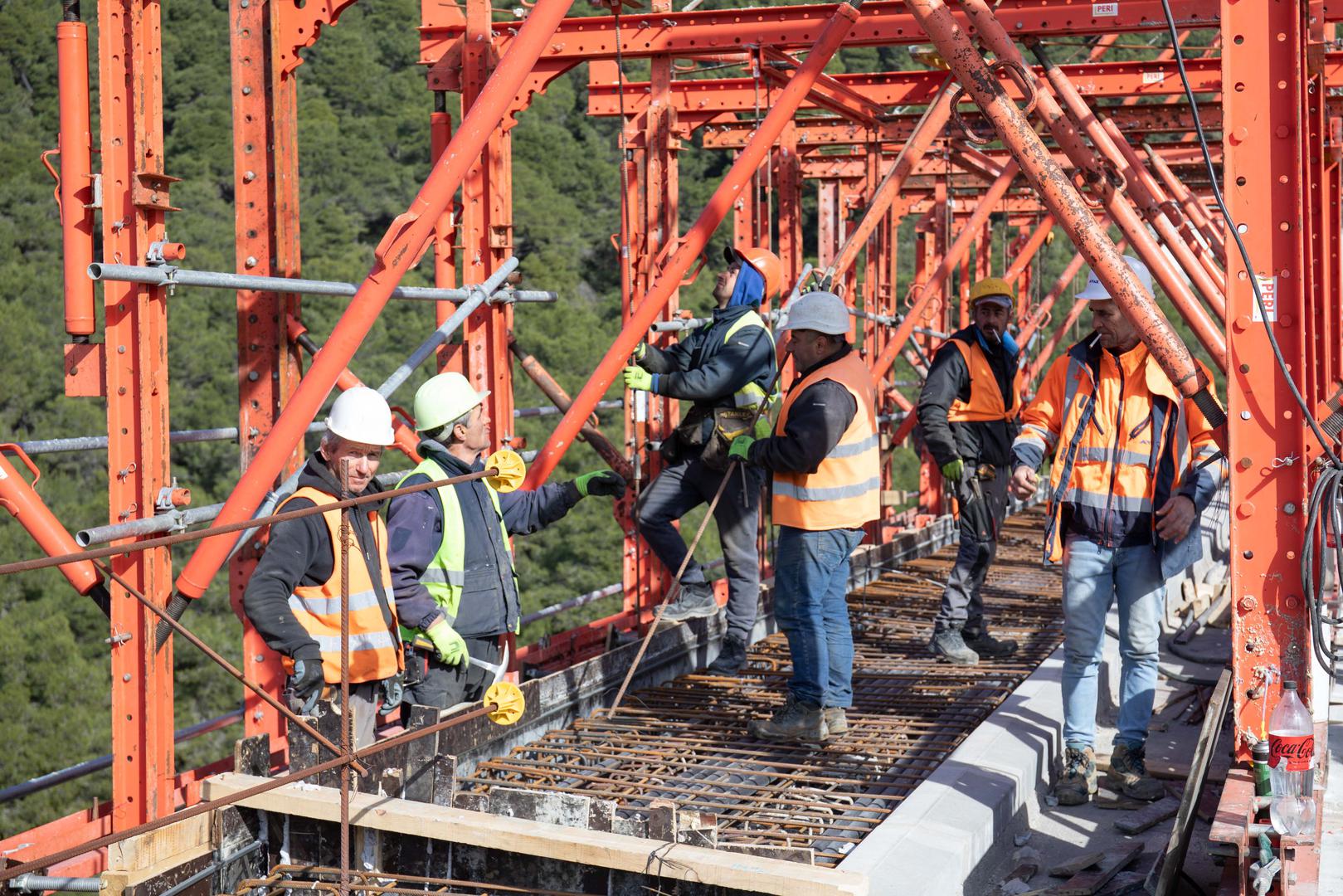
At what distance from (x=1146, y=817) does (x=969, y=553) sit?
94.2 inches

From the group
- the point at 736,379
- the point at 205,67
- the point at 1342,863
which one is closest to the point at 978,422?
the point at 736,379

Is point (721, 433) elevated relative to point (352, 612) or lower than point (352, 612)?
elevated

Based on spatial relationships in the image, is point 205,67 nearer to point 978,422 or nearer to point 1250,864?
point 978,422

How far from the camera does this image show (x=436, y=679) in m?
5.59

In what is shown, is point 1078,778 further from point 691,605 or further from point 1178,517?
point 691,605

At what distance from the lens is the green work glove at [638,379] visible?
289 inches

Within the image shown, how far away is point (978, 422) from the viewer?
26.6 ft

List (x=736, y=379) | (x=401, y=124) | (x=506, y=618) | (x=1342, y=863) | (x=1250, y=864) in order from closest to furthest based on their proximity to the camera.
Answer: (x=1250, y=864) → (x=1342, y=863) → (x=506, y=618) → (x=736, y=379) → (x=401, y=124)

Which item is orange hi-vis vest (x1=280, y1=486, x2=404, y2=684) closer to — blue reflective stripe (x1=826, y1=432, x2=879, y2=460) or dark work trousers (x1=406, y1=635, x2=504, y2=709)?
dark work trousers (x1=406, y1=635, x2=504, y2=709)

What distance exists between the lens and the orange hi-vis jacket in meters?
5.65

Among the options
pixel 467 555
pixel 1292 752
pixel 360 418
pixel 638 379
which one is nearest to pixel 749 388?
pixel 638 379

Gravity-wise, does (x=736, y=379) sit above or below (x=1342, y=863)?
above

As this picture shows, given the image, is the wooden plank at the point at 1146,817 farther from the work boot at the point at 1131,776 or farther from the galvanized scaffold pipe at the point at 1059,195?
the galvanized scaffold pipe at the point at 1059,195

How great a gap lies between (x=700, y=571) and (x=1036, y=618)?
249cm
